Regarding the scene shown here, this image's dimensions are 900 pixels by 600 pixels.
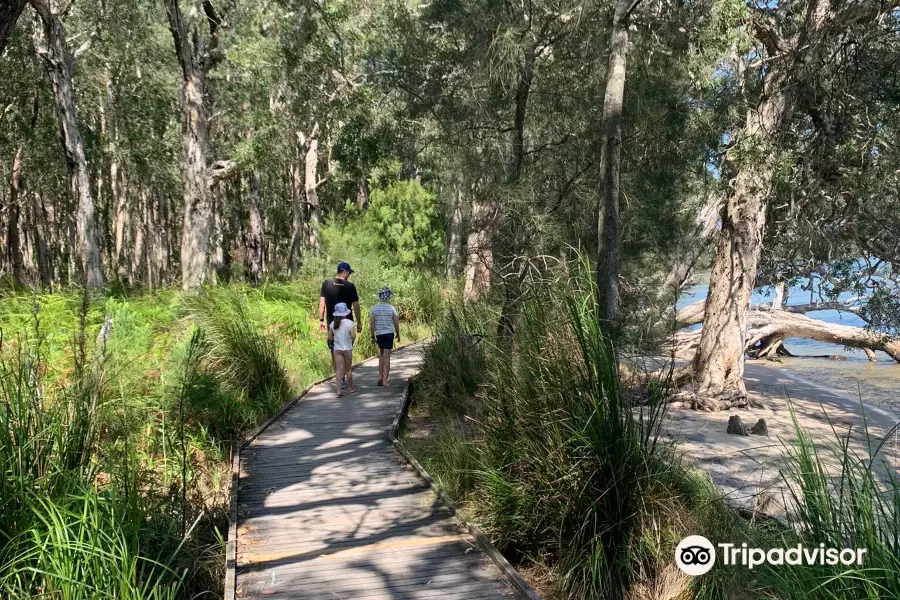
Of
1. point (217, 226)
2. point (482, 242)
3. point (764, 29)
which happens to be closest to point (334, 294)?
point (482, 242)

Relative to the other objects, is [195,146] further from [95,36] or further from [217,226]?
[217,226]

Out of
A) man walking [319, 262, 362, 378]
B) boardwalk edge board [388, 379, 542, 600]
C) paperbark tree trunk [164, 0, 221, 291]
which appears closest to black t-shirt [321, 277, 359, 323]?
man walking [319, 262, 362, 378]

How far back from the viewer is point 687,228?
2244cm

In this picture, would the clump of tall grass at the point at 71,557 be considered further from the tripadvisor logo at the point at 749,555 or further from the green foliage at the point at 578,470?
the tripadvisor logo at the point at 749,555

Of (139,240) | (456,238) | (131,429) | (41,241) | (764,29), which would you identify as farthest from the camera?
(139,240)

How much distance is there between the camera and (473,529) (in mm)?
5320

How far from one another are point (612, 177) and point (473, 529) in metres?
4.85

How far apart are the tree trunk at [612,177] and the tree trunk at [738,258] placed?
15.7 feet

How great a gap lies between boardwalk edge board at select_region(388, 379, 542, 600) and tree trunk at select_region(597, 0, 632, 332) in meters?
2.92

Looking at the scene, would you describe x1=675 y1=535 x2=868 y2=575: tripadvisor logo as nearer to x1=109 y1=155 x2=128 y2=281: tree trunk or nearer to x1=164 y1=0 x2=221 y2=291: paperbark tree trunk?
x1=164 y1=0 x2=221 y2=291: paperbark tree trunk

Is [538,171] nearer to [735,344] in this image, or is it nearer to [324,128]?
[735,344]

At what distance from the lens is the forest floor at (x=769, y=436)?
5.51 metres

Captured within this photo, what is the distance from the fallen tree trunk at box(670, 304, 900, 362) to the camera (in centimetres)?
2462

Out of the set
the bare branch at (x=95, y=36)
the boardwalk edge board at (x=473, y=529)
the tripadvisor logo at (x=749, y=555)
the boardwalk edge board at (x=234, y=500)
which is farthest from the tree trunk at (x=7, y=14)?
the bare branch at (x=95, y=36)
